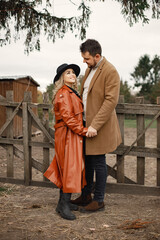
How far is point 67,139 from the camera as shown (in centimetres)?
357

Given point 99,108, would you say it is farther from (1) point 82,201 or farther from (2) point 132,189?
(2) point 132,189

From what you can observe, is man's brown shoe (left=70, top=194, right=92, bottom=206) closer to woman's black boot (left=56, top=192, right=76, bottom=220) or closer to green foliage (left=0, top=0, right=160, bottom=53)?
woman's black boot (left=56, top=192, right=76, bottom=220)

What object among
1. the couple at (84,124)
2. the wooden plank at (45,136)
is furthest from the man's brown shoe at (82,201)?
the wooden plank at (45,136)

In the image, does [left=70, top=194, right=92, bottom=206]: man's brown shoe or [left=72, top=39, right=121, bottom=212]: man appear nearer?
[left=72, top=39, right=121, bottom=212]: man

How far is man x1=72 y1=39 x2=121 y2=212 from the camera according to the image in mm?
3480

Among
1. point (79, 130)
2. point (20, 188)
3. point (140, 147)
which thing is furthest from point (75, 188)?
point (20, 188)

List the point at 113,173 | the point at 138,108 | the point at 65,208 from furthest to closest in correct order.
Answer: the point at 113,173, the point at 138,108, the point at 65,208

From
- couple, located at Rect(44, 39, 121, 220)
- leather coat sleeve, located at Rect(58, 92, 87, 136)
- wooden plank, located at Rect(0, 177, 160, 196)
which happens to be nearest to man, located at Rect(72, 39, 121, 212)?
couple, located at Rect(44, 39, 121, 220)

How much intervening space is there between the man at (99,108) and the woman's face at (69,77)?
8.0 inches

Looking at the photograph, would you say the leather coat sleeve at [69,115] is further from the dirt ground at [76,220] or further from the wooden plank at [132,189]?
the wooden plank at [132,189]

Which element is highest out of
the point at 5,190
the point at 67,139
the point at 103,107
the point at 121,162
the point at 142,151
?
the point at 103,107

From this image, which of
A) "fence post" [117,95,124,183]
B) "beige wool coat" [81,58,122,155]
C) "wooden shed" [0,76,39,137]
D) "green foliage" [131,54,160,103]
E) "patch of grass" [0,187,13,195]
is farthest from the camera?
"green foliage" [131,54,160,103]

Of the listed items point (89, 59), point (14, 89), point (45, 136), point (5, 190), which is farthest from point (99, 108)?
point (14, 89)

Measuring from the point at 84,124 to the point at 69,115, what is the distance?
397mm
